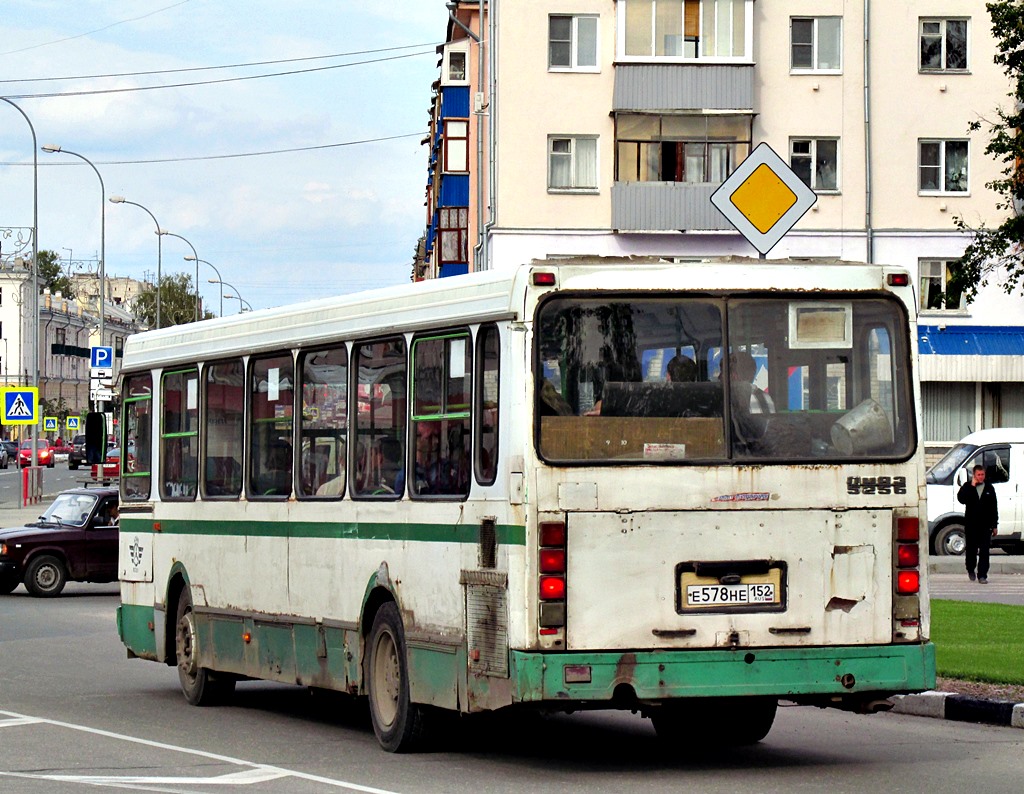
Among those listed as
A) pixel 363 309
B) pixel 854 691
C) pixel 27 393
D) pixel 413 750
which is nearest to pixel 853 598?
pixel 854 691

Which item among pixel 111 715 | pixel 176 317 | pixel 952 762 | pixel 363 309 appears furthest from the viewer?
pixel 176 317

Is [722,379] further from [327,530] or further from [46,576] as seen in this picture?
[46,576]

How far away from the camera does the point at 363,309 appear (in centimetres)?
1188

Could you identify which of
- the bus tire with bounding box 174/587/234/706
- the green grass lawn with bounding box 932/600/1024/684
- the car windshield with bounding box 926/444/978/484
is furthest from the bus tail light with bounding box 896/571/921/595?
the car windshield with bounding box 926/444/978/484

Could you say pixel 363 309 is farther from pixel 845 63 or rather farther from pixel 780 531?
pixel 845 63

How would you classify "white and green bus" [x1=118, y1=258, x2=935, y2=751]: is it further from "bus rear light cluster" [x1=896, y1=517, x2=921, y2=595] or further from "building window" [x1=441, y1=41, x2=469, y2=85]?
"building window" [x1=441, y1=41, x2=469, y2=85]

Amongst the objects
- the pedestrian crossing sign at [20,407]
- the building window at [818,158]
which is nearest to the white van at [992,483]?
the building window at [818,158]

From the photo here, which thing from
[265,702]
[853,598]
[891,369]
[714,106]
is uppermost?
[714,106]

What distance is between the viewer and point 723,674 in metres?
9.92

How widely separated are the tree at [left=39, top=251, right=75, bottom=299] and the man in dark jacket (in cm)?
15853

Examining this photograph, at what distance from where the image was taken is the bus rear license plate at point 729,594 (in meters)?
9.98

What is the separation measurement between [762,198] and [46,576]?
1765 centimetres

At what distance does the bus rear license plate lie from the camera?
32.7 feet

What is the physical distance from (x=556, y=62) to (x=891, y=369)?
39434 millimetres
